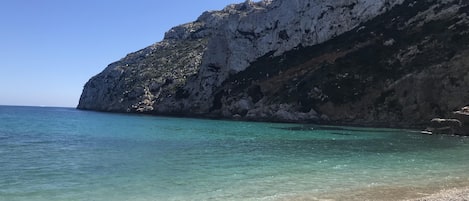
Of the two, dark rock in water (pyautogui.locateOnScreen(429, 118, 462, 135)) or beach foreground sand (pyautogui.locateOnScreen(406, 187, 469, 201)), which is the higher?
dark rock in water (pyautogui.locateOnScreen(429, 118, 462, 135))

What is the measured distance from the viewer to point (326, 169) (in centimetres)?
2409

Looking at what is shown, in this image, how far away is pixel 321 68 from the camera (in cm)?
9394

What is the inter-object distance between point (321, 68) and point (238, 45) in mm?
30202

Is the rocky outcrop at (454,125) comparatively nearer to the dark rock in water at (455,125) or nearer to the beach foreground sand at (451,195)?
the dark rock in water at (455,125)

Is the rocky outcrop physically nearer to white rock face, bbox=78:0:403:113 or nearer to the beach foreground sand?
the beach foreground sand

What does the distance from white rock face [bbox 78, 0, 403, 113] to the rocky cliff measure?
0.27 metres

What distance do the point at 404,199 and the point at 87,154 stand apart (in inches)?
849

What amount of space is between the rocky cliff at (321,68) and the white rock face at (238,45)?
0.27 metres

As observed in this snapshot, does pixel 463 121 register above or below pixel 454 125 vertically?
above

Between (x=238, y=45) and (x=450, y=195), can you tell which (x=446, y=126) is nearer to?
(x=450, y=195)

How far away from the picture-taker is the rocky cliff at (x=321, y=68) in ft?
240

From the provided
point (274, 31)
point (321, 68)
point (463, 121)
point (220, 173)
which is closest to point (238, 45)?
point (274, 31)

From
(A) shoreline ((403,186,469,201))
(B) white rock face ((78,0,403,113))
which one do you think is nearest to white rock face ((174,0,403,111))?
(B) white rock face ((78,0,403,113))

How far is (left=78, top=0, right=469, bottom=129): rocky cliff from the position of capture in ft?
240
